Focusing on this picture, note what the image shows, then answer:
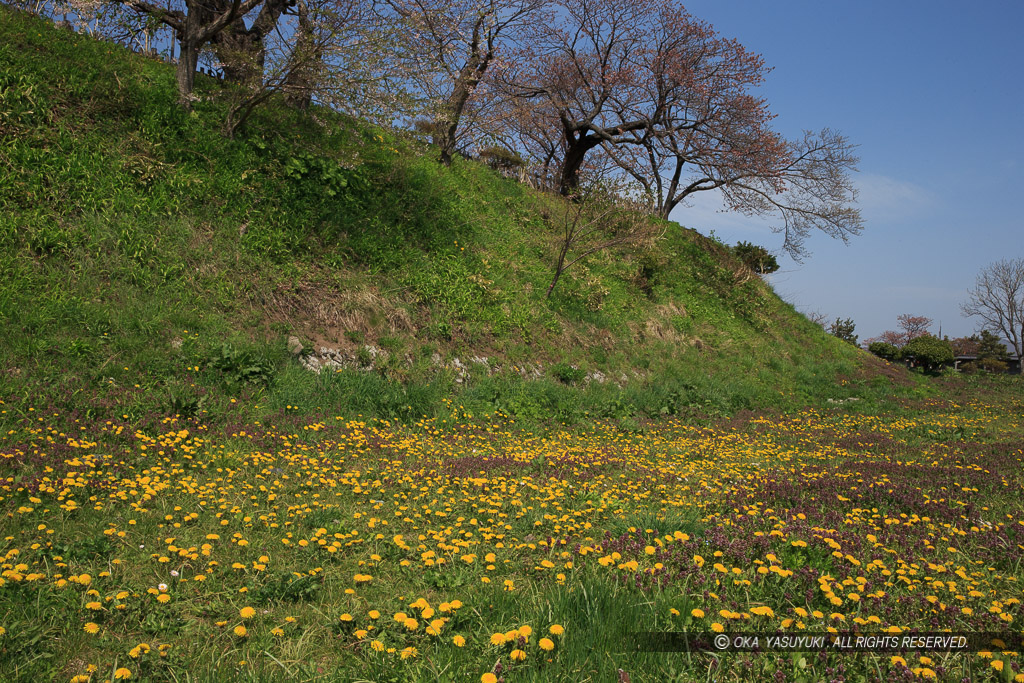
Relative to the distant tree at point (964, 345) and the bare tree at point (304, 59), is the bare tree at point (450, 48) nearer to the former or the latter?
the bare tree at point (304, 59)

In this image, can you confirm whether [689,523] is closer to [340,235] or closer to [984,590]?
[984,590]

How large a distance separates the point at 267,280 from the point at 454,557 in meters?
6.64

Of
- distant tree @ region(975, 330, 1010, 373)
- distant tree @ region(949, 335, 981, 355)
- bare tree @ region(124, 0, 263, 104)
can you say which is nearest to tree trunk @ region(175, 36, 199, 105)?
bare tree @ region(124, 0, 263, 104)

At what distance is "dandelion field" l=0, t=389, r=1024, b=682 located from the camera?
2.62 metres

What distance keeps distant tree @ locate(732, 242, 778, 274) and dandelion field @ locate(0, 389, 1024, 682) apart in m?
17.8

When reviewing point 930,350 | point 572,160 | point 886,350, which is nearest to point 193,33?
point 572,160

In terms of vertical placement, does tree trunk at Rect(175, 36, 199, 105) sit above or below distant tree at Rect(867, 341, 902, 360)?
above

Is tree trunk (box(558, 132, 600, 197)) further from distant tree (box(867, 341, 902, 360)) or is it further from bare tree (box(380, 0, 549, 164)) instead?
distant tree (box(867, 341, 902, 360))

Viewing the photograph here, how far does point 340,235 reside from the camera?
10.6 metres

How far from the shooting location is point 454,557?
3.76 metres

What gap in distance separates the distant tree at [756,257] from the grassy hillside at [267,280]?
381 inches

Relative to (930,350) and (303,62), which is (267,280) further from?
(930,350)

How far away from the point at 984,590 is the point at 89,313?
A: 357 inches

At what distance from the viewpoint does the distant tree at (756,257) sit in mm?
23797
